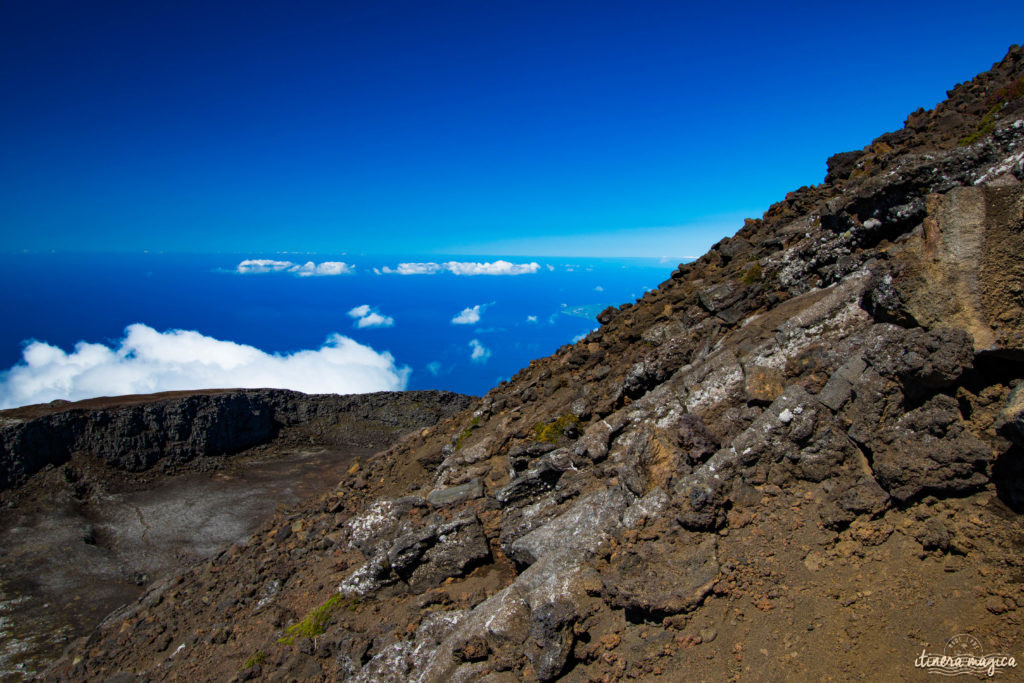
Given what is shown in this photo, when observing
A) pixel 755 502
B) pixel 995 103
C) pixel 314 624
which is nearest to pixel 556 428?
pixel 755 502

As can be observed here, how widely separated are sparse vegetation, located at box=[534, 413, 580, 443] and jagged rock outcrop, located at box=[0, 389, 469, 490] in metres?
39.6

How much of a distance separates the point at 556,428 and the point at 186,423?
43873 millimetres

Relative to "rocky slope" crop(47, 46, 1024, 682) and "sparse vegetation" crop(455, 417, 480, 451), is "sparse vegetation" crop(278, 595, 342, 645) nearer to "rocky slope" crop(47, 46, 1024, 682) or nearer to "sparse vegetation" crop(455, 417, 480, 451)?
"rocky slope" crop(47, 46, 1024, 682)

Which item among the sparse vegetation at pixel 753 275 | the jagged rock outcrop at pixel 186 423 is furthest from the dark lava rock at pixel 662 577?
the jagged rock outcrop at pixel 186 423

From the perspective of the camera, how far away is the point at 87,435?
3988 cm

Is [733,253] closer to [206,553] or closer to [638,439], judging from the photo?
[638,439]

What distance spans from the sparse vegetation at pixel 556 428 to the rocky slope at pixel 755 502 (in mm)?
76

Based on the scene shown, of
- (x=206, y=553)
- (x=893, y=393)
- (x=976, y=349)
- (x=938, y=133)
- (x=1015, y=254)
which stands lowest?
(x=206, y=553)

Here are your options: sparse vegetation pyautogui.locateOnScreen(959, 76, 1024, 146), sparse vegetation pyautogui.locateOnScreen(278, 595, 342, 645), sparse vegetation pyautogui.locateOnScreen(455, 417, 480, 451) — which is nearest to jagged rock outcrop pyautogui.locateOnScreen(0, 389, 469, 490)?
sparse vegetation pyautogui.locateOnScreen(455, 417, 480, 451)

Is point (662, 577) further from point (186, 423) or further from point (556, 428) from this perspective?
point (186, 423)

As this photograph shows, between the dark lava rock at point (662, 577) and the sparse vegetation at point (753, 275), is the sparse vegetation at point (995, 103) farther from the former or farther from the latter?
the dark lava rock at point (662, 577)

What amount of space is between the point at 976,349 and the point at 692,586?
15.8 feet

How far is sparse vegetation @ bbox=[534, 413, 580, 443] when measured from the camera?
1292 centimetres

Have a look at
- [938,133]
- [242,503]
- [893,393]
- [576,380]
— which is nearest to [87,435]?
[242,503]
